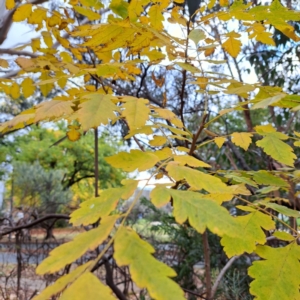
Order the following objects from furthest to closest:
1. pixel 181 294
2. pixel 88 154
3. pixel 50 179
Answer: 1. pixel 88 154
2. pixel 50 179
3. pixel 181 294

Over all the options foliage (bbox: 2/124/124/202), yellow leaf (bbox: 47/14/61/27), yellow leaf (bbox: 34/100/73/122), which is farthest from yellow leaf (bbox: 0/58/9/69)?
foliage (bbox: 2/124/124/202)

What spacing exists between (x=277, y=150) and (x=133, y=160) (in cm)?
26

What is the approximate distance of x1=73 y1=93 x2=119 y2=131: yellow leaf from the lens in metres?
0.42

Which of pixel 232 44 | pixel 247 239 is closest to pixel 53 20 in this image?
pixel 232 44

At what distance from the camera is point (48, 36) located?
1137 millimetres

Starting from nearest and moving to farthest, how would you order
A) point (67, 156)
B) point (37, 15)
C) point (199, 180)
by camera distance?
point (199, 180) < point (37, 15) < point (67, 156)

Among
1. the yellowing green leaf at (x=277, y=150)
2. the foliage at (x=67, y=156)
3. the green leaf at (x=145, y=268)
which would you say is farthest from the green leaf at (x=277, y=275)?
the foliage at (x=67, y=156)

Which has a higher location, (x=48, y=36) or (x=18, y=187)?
(x=48, y=36)

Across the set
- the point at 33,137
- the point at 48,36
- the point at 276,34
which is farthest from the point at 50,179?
the point at 48,36

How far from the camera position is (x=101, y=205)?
35cm

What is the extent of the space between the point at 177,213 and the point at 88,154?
11.3 metres

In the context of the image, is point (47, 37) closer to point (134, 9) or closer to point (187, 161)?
point (134, 9)

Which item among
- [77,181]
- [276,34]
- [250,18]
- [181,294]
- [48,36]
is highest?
[276,34]

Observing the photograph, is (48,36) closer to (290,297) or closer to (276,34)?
(290,297)
